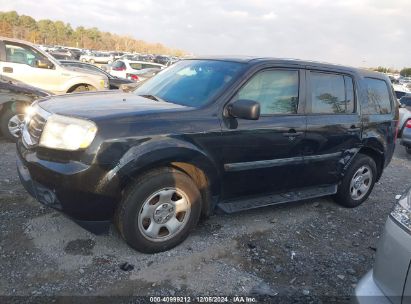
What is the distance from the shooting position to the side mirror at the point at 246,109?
11.4ft

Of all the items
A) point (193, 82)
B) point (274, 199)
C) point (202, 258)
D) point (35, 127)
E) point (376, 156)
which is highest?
point (193, 82)

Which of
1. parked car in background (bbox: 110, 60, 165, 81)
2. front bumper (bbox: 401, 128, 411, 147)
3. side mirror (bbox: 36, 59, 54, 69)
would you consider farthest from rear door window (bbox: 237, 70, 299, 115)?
parked car in background (bbox: 110, 60, 165, 81)

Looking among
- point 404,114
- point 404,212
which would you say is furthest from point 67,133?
point 404,114

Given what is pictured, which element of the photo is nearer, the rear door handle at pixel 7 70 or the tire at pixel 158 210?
the tire at pixel 158 210

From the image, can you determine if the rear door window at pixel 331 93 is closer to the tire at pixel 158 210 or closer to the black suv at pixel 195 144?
the black suv at pixel 195 144

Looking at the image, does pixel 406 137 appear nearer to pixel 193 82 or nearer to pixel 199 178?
pixel 193 82

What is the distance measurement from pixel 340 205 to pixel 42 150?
12.8 ft

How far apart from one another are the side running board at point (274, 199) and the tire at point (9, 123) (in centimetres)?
492

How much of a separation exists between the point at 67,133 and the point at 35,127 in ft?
1.66

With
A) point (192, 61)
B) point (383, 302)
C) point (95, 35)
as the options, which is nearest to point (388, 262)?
point (383, 302)

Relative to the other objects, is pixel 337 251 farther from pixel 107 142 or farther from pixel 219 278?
pixel 107 142

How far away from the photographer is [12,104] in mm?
7020

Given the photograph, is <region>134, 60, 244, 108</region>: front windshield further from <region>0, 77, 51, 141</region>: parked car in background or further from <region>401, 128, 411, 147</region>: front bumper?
<region>401, 128, 411, 147</region>: front bumper

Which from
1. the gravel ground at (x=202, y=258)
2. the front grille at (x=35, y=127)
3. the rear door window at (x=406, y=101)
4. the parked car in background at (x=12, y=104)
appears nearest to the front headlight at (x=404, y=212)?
the gravel ground at (x=202, y=258)
